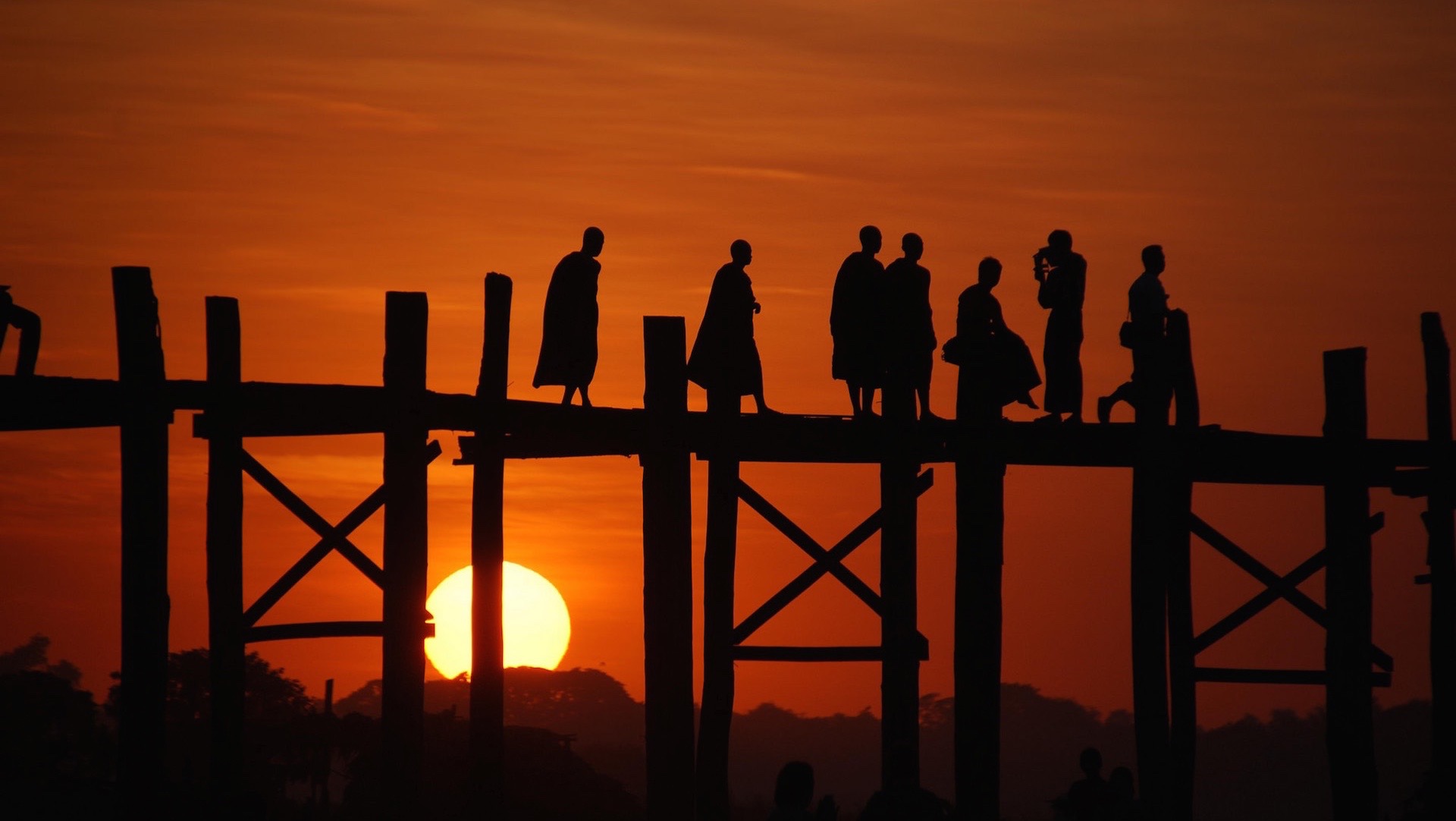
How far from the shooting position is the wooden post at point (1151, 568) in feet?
42.6

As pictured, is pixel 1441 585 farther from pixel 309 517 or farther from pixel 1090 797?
pixel 309 517

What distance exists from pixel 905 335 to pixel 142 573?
5244 mm

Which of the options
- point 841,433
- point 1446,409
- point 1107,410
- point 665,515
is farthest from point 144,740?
point 1446,409

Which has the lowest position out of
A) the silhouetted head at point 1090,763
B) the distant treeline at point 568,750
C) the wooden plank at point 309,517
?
the distant treeline at point 568,750

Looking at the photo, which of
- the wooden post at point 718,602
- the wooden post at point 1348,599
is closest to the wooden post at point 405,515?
the wooden post at point 718,602

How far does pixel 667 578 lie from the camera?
11742 mm

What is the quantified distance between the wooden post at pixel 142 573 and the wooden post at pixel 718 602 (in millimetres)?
3404

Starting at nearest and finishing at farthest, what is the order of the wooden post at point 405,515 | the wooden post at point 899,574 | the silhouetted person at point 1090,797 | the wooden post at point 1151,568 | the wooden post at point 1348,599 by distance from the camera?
the silhouetted person at point 1090,797 → the wooden post at point 405,515 → the wooden post at point 899,574 → the wooden post at point 1151,568 → the wooden post at point 1348,599

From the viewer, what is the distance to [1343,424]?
45.0 ft

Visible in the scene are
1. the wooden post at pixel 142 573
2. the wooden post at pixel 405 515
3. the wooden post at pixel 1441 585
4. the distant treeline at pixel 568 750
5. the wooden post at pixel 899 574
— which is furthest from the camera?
the distant treeline at pixel 568 750

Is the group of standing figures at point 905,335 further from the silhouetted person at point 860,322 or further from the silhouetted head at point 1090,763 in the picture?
the silhouetted head at point 1090,763

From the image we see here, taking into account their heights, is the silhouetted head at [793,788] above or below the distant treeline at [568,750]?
above

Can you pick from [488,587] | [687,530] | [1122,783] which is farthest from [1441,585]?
[488,587]

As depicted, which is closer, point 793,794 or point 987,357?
point 793,794
